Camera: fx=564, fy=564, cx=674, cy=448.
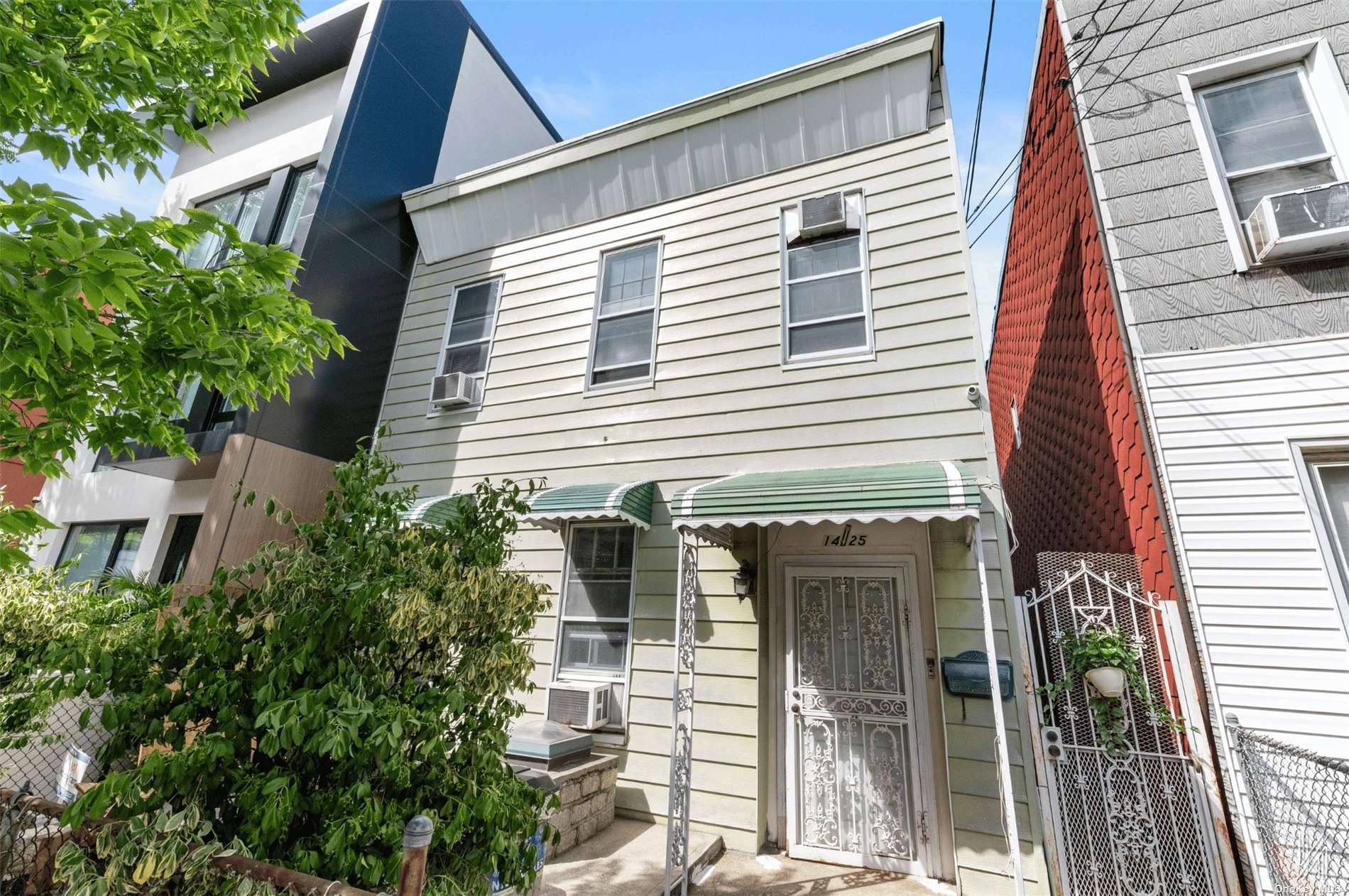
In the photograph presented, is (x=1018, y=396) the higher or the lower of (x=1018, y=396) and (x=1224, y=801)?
the higher

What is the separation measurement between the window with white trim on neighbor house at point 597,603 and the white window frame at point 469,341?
236 centimetres

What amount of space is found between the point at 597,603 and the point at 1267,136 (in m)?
6.74

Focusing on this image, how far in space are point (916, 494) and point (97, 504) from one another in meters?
10.3

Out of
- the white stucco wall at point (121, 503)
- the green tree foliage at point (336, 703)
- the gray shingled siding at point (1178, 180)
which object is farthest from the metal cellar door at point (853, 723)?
the white stucco wall at point (121, 503)

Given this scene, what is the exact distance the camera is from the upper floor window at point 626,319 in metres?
6.23

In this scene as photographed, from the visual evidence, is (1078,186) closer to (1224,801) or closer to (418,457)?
(1224,801)

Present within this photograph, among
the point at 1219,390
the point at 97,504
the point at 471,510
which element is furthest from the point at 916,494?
the point at 97,504

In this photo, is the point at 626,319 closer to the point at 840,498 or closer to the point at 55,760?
the point at 840,498

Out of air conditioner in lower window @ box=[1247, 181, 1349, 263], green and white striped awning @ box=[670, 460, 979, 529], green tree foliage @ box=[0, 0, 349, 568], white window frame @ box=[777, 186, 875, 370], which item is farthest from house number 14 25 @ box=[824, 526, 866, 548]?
green tree foliage @ box=[0, 0, 349, 568]

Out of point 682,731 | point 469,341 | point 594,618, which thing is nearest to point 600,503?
point 594,618

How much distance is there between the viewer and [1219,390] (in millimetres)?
3887

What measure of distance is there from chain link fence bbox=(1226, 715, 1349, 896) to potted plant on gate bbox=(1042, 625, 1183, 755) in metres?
0.43

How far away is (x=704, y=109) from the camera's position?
625 cm

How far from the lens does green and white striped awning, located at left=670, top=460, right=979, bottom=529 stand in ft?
12.0
